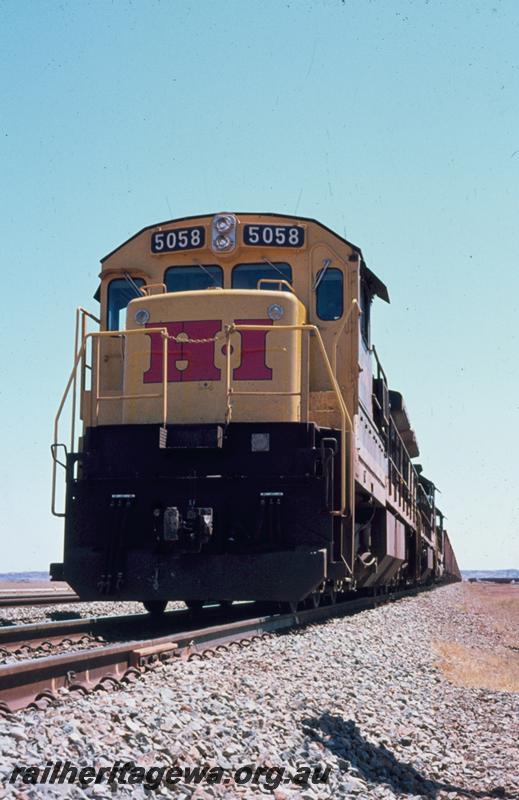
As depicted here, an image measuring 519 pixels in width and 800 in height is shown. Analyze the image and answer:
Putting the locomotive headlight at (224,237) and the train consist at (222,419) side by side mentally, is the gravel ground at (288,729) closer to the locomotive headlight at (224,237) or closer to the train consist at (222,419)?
the train consist at (222,419)

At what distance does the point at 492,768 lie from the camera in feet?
15.8

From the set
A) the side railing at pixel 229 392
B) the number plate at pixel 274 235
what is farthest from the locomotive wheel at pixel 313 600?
the number plate at pixel 274 235

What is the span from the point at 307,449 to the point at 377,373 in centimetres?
448

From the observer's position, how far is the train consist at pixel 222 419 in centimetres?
838

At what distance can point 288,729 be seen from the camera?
446 cm

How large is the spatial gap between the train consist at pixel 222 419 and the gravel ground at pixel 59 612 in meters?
2.16

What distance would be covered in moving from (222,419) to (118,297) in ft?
6.97

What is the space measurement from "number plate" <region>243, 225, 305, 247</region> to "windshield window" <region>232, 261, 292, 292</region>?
225mm

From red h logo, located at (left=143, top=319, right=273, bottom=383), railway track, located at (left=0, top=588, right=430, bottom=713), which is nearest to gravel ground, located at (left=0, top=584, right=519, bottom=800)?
railway track, located at (left=0, top=588, right=430, bottom=713)

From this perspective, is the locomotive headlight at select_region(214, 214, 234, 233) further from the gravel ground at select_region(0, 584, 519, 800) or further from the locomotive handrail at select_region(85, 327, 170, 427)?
the gravel ground at select_region(0, 584, 519, 800)

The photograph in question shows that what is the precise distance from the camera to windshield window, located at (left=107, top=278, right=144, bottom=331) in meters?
10.1

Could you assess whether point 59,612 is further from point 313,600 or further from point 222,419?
point 222,419

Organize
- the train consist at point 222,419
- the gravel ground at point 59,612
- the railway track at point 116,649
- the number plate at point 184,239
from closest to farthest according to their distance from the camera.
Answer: the railway track at point 116,649
the train consist at point 222,419
the number plate at point 184,239
the gravel ground at point 59,612

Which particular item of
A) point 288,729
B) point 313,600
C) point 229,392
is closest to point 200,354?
point 229,392
